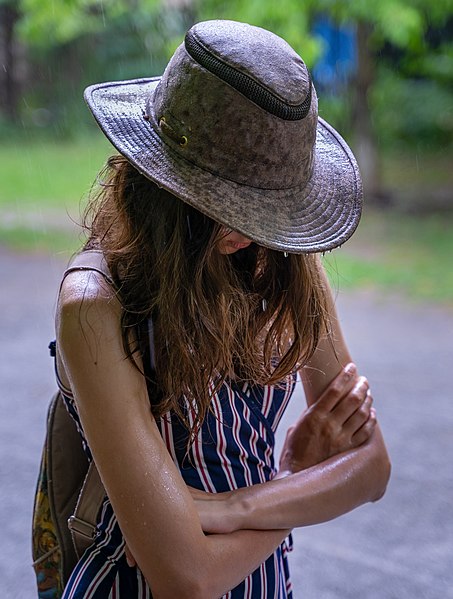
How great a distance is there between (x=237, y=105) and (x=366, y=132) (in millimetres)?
9015

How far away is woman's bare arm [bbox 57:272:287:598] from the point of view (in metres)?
1.29

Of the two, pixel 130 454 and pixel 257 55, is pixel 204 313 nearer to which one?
pixel 130 454

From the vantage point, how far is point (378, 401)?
169 inches

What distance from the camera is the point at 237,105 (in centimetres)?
126

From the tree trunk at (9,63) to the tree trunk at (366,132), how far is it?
24.7 ft

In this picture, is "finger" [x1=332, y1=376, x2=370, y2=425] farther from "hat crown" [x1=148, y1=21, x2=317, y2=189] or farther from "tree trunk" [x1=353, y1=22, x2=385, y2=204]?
"tree trunk" [x1=353, y1=22, x2=385, y2=204]

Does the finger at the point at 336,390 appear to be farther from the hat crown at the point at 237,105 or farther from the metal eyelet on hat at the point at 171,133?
the metal eyelet on hat at the point at 171,133

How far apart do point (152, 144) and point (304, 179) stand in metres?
0.26

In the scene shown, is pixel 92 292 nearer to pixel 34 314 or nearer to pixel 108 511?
pixel 108 511

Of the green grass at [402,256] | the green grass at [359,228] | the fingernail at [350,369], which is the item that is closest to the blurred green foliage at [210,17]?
the green grass at [359,228]

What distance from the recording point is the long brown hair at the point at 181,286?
1342 mm

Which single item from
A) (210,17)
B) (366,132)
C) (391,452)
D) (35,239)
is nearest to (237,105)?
(391,452)

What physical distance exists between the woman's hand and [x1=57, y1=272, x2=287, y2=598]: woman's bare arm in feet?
1.12

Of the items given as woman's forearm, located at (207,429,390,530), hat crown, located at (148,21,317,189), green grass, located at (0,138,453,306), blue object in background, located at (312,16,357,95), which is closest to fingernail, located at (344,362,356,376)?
woman's forearm, located at (207,429,390,530)
